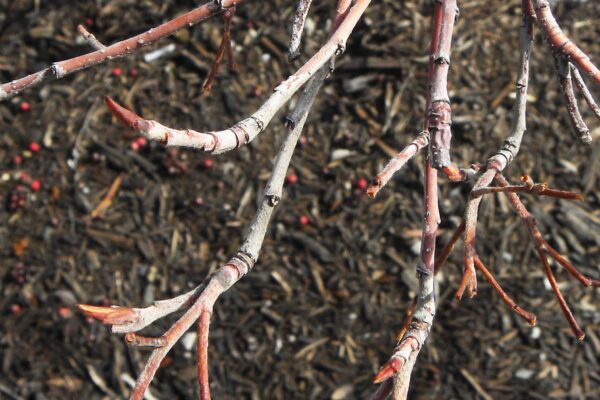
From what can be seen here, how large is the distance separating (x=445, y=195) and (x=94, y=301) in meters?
1.43

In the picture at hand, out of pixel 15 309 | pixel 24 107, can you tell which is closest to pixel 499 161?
pixel 15 309

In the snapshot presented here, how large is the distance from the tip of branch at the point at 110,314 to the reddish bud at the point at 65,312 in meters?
2.00

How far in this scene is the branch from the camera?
109 cm

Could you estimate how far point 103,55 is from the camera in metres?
1.12

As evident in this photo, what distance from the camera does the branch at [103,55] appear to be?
1.09 meters

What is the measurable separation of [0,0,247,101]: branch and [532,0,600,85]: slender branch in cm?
54

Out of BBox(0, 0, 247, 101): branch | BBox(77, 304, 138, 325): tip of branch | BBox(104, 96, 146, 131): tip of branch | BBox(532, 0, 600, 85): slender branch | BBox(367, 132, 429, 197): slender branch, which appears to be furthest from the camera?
BBox(0, 0, 247, 101): branch

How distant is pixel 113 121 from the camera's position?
9.45 feet

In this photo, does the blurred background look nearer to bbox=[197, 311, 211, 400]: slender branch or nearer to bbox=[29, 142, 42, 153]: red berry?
bbox=[29, 142, 42, 153]: red berry

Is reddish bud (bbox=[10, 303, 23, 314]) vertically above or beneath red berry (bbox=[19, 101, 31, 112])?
beneath

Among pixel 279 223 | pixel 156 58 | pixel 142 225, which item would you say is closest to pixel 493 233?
pixel 279 223

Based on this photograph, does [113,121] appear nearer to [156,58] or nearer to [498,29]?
[156,58]

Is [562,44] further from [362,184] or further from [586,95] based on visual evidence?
[362,184]

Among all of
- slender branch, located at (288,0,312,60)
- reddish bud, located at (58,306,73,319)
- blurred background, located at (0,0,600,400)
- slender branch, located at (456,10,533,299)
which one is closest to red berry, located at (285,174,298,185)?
blurred background, located at (0,0,600,400)
